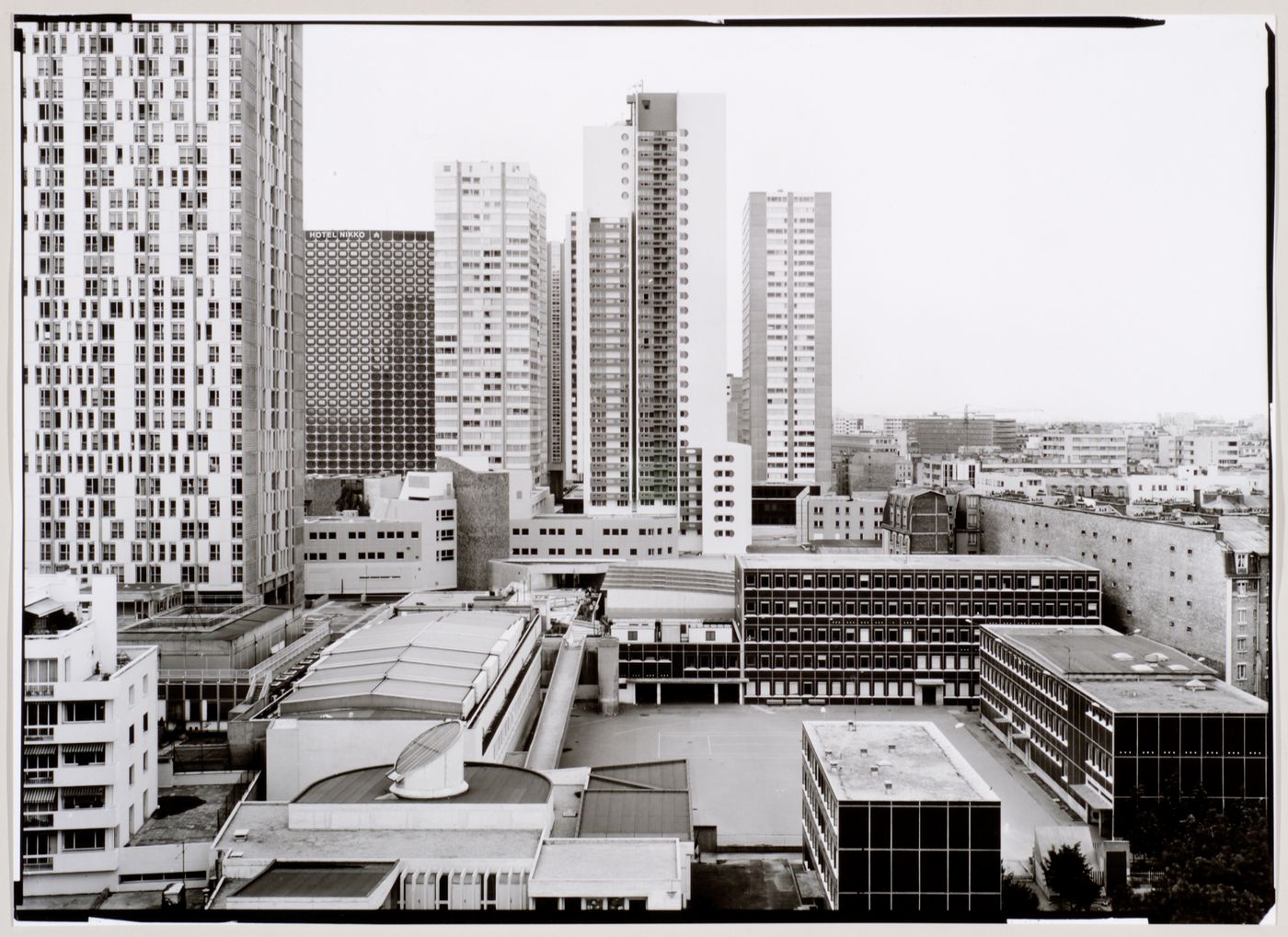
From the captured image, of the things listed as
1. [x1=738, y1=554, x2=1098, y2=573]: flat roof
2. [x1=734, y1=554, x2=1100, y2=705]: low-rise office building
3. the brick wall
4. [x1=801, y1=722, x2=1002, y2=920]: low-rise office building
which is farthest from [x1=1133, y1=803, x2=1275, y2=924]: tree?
[x1=738, y1=554, x2=1098, y2=573]: flat roof

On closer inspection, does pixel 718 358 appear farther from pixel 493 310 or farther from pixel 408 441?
pixel 408 441

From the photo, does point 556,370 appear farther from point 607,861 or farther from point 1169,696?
point 607,861

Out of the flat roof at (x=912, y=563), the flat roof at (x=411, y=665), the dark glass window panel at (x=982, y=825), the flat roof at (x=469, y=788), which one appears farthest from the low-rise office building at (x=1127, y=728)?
the flat roof at (x=411, y=665)

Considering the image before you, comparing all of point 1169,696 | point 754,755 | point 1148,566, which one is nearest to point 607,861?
point 754,755

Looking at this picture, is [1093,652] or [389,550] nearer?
[1093,652]

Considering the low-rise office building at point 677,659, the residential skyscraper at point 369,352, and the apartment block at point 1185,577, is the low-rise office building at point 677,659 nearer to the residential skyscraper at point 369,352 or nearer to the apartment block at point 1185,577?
the apartment block at point 1185,577

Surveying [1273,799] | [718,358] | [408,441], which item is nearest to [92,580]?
[1273,799]
